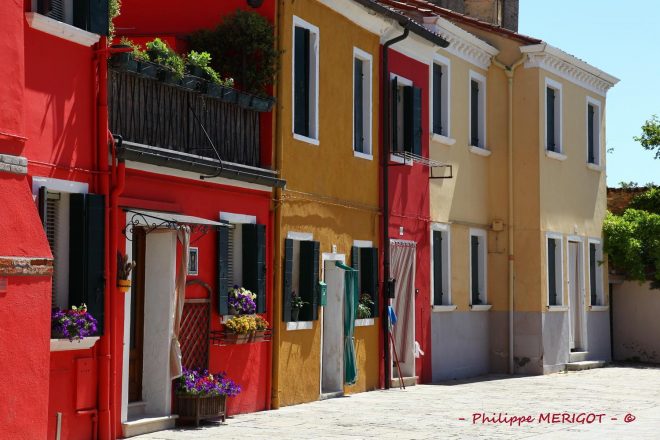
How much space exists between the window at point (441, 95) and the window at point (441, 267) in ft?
6.41

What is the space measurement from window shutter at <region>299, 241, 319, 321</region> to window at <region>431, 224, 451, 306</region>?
564 cm

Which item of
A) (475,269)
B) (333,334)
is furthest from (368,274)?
(475,269)

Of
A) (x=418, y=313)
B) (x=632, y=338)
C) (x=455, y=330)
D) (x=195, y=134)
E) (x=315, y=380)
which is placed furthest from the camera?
(x=632, y=338)

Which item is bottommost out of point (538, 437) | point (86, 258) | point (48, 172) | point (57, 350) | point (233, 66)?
point (538, 437)

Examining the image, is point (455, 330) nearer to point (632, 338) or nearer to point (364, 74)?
point (364, 74)

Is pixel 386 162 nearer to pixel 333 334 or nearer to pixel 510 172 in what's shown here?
pixel 333 334

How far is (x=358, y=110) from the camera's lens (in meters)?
20.2

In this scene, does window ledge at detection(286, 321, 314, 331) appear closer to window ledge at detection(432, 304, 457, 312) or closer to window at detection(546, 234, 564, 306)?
window ledge at detection(432, 304, 457, 312)

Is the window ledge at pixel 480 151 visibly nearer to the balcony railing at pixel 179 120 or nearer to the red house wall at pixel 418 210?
the red house wall at pixel 418 210

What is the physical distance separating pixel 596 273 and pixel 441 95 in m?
7.70

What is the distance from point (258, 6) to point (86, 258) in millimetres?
5745

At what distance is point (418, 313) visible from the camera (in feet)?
72.6

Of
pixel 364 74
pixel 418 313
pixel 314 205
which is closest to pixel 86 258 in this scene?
pixel 314 205

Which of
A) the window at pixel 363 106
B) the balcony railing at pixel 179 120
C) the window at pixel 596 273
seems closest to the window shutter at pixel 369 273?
the window at pixel 363 106
